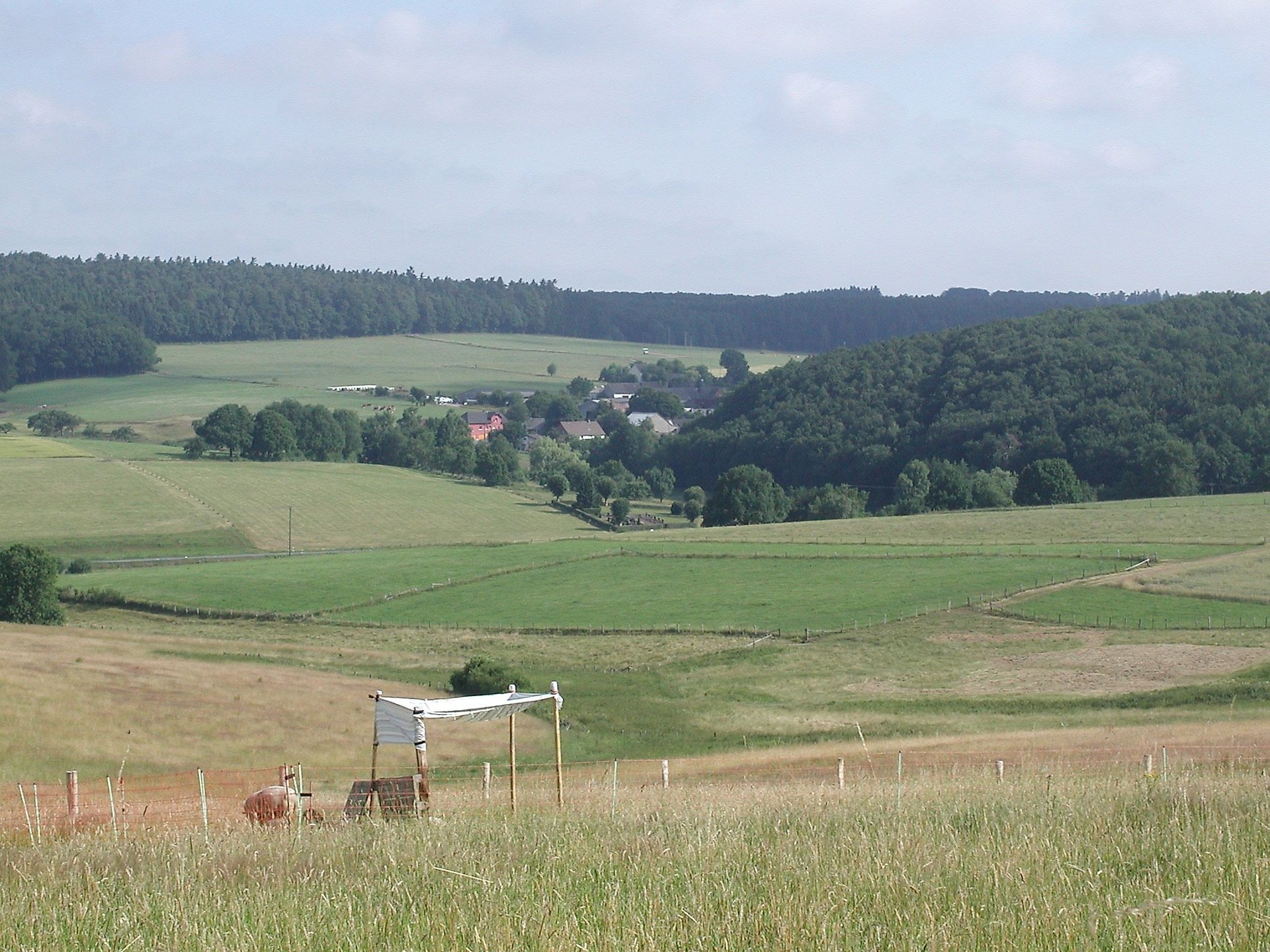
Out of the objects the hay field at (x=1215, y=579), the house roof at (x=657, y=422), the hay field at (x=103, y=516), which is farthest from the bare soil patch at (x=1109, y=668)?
the house roof at (x=657, y=422)

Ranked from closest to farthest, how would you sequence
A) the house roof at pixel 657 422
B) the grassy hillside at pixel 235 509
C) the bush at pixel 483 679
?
the bush at pixel 483 679, the grassy hillside at pixel 235 509, the house roof at pixel 657 422

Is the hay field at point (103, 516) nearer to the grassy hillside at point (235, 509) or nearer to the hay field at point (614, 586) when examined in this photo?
the grassy hillside at point (235, 509)

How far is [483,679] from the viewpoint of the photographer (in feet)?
133

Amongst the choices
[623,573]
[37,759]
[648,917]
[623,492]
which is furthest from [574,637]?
[623,492]

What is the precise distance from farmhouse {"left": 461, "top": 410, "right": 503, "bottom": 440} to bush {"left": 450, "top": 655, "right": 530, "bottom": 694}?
133 m

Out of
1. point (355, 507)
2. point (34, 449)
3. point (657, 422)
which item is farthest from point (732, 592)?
point (657, 422)

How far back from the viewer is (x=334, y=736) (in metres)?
33.0

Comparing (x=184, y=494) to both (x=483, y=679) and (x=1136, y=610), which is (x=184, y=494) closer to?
(x=483, y=679)

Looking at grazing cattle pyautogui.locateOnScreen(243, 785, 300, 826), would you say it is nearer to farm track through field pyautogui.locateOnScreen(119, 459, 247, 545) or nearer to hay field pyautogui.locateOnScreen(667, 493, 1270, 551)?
hay field pyautogui.locateOnScreen(667, 493, 1270, 551)

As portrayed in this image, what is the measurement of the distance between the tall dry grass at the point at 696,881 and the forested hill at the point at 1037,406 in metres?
108

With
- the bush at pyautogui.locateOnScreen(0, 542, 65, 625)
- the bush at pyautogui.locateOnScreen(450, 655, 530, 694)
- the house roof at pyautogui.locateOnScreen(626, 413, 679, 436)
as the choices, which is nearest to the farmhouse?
the house roof at pyautogui.locateOnScreen(626, 413, 679, 436)

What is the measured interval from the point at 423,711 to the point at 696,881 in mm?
7385

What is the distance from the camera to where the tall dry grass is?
7.04m

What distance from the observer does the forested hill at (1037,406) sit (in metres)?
117
